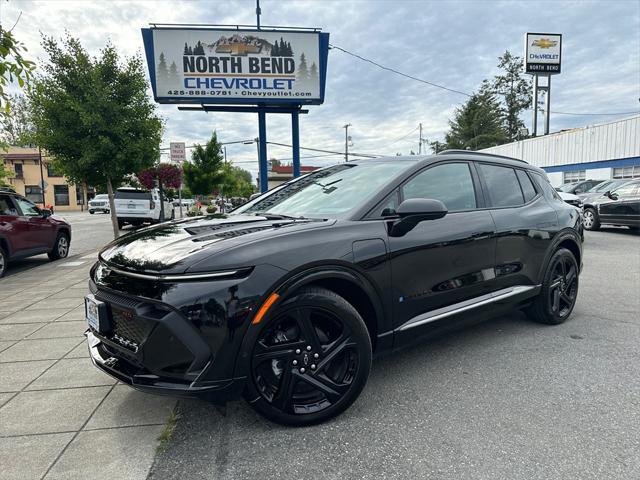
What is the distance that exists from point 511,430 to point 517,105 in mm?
61830

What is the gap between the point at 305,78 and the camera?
39.1ft

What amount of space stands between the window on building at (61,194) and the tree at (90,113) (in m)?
47.4

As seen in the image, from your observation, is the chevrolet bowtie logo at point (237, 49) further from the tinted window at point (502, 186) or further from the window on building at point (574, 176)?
the window on building at point (574, 176)

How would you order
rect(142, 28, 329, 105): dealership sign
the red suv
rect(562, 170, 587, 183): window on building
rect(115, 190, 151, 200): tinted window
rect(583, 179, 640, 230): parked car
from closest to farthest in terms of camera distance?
the red suv, rect(583, 179, 640, 230): parked car, rect(142, 28, 329, 105): dealership sign, rect(115, 190, 151, 200): tinted window, rect(562, 170, 587, 183): window on building

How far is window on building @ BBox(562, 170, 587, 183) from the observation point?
2405 cm

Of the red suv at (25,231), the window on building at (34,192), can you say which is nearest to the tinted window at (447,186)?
the red suv at (25,231)

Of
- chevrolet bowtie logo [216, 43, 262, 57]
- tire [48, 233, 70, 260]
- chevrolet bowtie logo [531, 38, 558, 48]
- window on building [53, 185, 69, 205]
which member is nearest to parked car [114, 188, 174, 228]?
tire [48, 233, 70, 260]

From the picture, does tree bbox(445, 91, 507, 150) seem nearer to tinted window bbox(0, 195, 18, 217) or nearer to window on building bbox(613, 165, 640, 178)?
window on building bbox(613, 165, 640, 178)

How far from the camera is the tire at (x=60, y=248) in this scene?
9289 mm

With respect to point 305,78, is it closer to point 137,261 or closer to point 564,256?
point 564,256

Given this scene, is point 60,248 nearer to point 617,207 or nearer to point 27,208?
point 27,208

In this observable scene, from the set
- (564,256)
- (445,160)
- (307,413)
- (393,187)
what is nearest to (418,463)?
(307,413)

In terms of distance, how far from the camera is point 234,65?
11.6m

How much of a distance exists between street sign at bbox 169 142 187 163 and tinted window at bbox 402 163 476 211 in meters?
11.3
